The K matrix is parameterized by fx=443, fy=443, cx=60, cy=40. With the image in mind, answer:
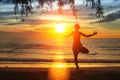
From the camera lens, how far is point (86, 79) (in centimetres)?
1419

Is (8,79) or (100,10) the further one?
(8,79)

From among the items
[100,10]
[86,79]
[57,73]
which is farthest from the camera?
[57,73]

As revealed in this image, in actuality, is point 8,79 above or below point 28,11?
below

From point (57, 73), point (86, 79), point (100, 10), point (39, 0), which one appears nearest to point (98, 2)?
point (100, 10)

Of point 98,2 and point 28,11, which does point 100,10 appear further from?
point 28,11

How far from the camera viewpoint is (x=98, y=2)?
40.0 feet

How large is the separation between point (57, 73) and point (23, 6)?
347cm

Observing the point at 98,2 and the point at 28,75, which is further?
the point at 28,75

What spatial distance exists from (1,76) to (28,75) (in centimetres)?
90

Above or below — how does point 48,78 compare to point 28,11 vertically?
below

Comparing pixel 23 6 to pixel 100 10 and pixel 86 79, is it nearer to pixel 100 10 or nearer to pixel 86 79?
pixel 100 10

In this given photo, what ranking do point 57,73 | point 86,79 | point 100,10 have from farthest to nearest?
point 57,73 < point 86,79 < point 100,10

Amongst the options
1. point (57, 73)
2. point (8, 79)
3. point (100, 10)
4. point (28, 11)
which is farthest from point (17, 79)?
point (100, 10)

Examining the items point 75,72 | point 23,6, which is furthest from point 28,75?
point 23,6
